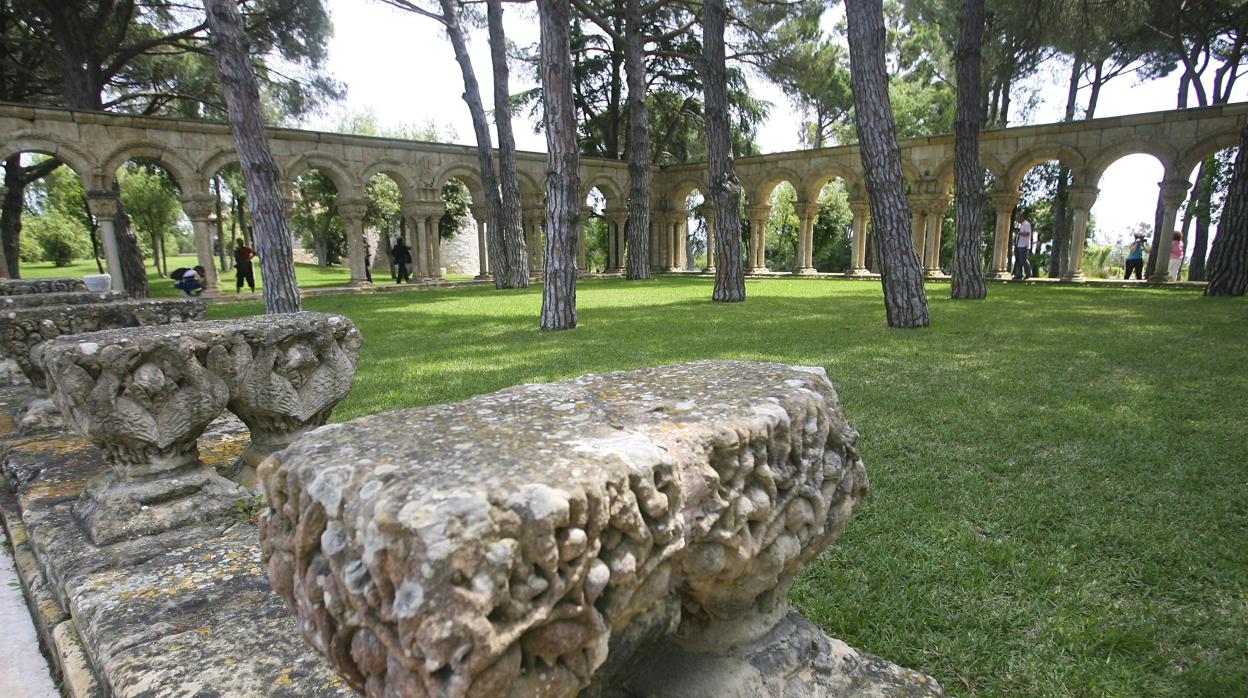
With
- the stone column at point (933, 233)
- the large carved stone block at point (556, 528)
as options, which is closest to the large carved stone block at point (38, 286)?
the large carved stone block at point (556, 528)

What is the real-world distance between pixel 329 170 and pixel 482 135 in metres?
4.09

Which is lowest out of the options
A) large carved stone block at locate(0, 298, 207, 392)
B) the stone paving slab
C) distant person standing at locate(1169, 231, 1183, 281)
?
the stone paving slab

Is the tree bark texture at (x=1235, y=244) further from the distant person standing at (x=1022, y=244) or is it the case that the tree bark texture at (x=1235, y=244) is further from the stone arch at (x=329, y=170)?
the stone arch at (x=329, y=170)

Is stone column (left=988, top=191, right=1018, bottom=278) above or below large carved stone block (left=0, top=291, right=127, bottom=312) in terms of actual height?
above

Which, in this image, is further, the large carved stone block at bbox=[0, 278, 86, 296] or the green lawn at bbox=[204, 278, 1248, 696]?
the large carved stone block at bbox=[0, 278, 86, 296]

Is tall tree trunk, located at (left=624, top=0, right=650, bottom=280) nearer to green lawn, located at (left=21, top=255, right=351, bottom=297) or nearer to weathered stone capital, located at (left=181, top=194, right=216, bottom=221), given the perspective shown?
green lawn, located at (left=21, top=255, right=351, bottom=297)

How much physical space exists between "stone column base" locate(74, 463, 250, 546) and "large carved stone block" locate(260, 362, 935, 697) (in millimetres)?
1661

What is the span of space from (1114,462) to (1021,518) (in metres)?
0.90

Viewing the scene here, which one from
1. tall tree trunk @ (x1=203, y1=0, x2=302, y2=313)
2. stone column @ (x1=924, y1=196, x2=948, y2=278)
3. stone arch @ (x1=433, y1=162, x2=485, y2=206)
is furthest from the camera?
stone arch @ (x1=433, y1=162, x2=485, y2=206)

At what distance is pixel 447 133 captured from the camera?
35688mm

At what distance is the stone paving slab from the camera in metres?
1.44

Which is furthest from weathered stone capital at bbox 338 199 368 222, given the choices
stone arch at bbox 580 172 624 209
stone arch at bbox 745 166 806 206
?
stone arch at bbox 745 166 806 206

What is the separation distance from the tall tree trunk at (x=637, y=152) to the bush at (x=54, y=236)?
31.9 metres

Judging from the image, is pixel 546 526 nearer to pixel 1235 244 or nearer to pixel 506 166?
pixel 1235 244
